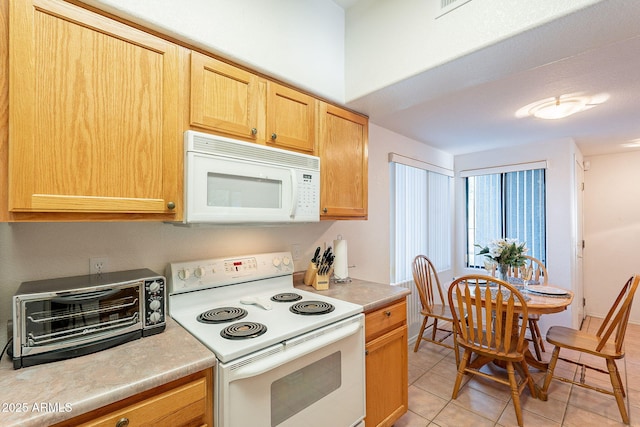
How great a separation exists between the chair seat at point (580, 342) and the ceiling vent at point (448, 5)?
2330 mm

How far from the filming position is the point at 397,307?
186 centimetres

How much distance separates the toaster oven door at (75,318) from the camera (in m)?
0.92

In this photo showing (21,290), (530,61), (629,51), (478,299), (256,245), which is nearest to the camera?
(21,290)

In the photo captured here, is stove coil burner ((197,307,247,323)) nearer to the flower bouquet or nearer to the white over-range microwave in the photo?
the white over-range microwave

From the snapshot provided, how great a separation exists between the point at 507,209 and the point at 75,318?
4308 millimetres

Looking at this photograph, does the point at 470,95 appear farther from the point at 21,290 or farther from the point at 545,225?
the point at 21,290

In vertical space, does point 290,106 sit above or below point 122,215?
above

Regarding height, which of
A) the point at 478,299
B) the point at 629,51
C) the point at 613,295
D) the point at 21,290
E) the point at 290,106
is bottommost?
the point at 613,295

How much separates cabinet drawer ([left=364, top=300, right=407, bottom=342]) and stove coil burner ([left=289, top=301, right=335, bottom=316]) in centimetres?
26

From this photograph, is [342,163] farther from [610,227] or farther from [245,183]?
[610,227]

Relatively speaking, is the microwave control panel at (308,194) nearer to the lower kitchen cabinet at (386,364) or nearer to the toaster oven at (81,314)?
the lower kitchen cabinet at (386,364)

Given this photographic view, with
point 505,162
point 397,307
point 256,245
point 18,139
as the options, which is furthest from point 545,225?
point 18,139

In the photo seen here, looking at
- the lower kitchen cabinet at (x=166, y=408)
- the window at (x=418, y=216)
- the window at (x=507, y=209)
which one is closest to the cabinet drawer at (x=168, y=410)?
the lower kitchen cabinet at (x=166, y=408)

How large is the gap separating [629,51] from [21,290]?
3.03 m
